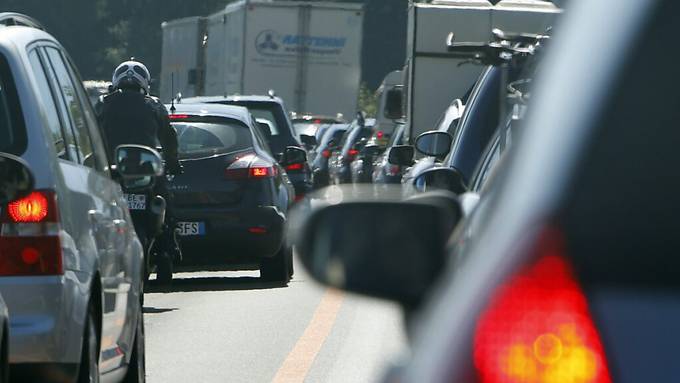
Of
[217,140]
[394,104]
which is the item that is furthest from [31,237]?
[394,104]

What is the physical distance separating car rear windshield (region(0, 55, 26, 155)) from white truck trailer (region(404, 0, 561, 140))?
14.9 meters

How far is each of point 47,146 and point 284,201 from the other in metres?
9.97

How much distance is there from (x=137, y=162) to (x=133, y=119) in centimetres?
585

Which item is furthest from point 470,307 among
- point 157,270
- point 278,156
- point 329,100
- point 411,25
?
point 329,100

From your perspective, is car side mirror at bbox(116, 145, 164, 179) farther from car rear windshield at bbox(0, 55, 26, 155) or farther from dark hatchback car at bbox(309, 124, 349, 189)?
dark hatchback car at bbox(309, 124, 349, 189)

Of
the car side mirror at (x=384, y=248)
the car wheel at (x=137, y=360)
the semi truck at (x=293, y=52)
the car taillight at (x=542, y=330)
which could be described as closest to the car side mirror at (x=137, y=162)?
the car wheel at (x=137, y=360)

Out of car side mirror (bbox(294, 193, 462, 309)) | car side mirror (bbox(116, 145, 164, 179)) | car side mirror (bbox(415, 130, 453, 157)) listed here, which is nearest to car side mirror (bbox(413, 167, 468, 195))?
car side mirror (bbox(116, 145, 164, 179))

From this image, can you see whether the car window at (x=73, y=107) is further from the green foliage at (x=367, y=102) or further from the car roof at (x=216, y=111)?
the green foliage at (x=367, y=102)

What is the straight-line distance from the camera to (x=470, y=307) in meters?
2.04

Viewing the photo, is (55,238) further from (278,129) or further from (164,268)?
(278,129)

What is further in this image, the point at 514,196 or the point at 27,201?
the point at 27,201

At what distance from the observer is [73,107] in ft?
24.0

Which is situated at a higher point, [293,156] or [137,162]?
[137,162]

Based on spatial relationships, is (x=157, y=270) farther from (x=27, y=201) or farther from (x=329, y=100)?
(x=329, y=100)
